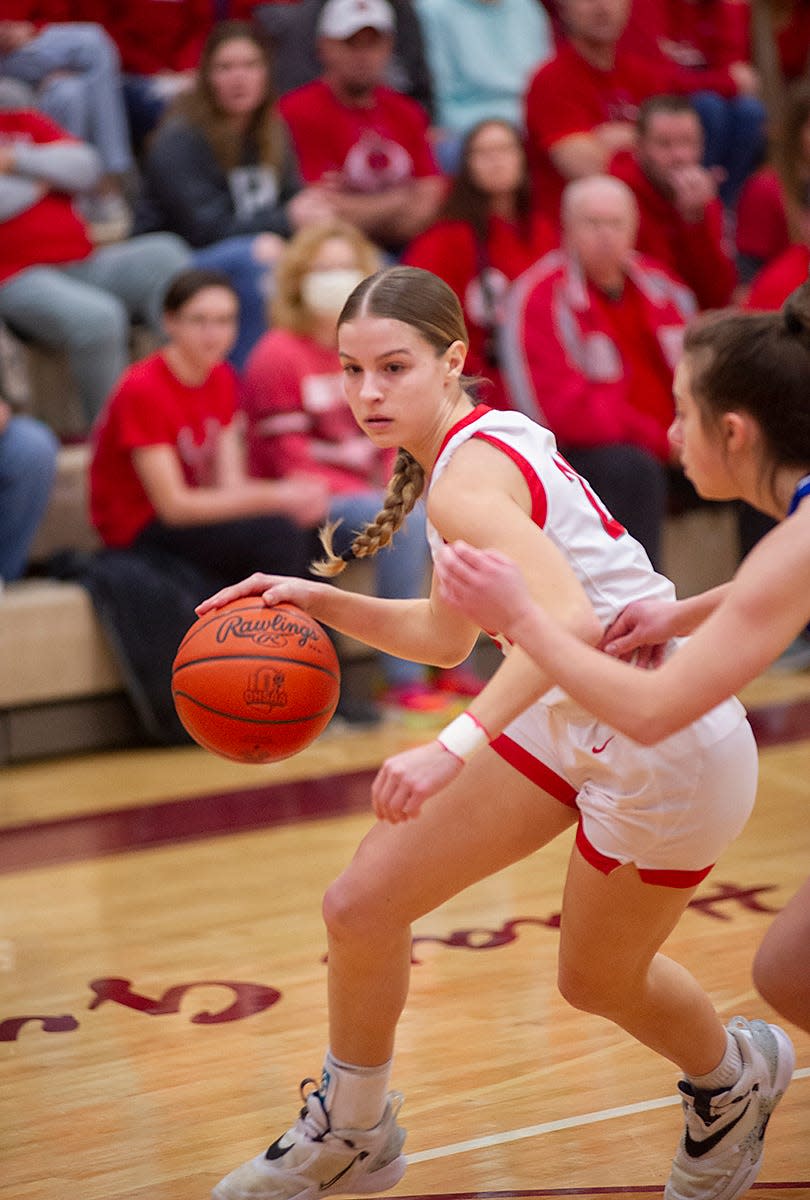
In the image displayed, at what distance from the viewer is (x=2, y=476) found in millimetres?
5645

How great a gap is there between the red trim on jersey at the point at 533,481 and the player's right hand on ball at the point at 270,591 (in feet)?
1.47

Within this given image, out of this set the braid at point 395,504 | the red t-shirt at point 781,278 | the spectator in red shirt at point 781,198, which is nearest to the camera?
the braid at point 395,504

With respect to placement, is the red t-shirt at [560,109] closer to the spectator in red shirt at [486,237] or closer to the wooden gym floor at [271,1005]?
the spectator in red shirt at [486,237]

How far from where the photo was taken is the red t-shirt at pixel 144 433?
5785mm

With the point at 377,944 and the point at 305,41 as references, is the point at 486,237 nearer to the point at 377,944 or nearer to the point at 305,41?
the point at 305,41

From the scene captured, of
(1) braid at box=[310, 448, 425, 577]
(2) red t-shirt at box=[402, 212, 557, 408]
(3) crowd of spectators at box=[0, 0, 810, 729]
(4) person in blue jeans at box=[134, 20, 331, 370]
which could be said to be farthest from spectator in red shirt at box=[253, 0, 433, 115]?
(1) braid at box=[310, 448, 425, 577]

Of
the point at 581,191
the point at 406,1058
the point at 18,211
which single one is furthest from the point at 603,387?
the point at 406,1058

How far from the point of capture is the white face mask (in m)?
5.99

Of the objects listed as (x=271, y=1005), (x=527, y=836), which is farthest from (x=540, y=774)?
(x=271, y=1005)

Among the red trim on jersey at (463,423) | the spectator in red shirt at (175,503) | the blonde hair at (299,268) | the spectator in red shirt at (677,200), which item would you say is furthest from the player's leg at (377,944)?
the spectator in red shirt at (677,200)

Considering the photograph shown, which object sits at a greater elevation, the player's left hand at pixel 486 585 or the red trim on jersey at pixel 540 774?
the player's left hand at pixel 486 585

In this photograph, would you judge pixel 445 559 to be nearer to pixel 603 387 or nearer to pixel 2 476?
pixel 2 476

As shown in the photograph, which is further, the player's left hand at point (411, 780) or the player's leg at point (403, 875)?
the player's leg at point (403, 875)

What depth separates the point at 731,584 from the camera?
2213mm
